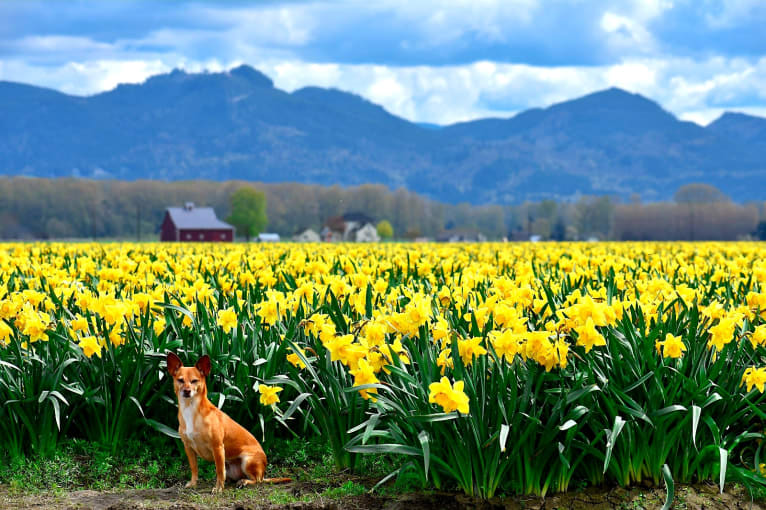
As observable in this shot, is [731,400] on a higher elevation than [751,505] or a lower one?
higher

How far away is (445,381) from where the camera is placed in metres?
3.88

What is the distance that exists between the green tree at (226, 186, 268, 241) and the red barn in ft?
76.3

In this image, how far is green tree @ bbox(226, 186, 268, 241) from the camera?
12781 cm

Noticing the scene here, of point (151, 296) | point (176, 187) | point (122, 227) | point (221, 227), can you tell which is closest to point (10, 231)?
point (122, 227)

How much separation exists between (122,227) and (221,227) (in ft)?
194

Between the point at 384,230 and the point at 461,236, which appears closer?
the point at 384,230

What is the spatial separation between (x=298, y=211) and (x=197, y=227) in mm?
65387

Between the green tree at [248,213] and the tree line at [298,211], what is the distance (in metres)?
14.7

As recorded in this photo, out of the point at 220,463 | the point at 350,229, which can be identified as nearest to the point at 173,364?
the point at 220,463

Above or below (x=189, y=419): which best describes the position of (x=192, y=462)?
below

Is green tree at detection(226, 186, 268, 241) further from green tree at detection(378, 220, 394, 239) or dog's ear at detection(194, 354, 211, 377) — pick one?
dog's ear at detection(194, 354, 211, 377)

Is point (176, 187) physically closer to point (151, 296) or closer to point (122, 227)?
point (122, 227)

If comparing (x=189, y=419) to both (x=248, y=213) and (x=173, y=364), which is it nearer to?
(x=173, y=364)

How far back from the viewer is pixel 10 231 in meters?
133
